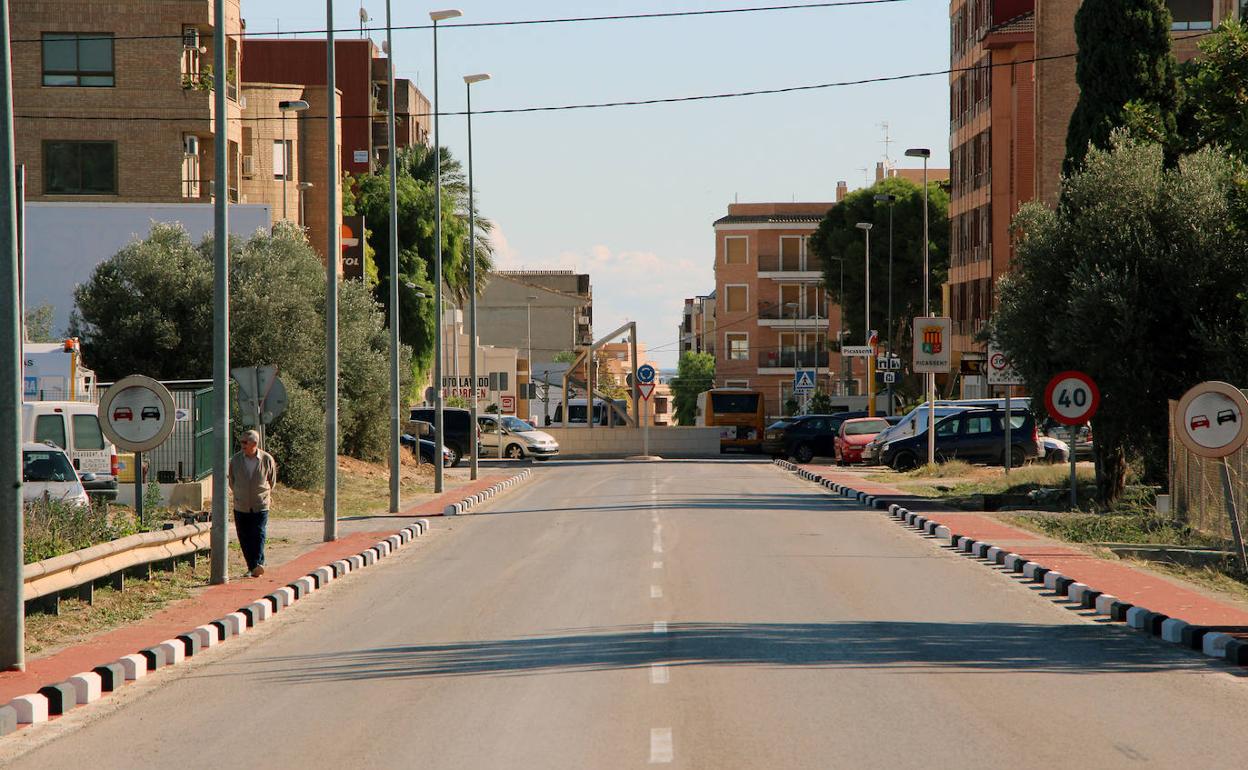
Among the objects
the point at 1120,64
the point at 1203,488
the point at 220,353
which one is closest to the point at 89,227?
the point at 220,353

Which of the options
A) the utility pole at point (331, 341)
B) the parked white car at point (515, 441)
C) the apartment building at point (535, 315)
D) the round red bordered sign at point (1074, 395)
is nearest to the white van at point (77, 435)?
the utility pole at point (331, 341)

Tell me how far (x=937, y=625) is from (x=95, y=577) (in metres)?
7.91

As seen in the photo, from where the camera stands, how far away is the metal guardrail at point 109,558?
43.0 feet

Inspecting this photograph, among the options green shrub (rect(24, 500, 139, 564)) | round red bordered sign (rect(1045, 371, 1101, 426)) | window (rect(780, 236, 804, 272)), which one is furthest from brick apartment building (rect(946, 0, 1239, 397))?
green shrub (rect(24, 500, 139, 564))

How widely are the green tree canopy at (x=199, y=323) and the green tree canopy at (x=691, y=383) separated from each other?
10471 cm

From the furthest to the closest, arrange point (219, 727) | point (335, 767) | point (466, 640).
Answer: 1. point (466, 640)
2. point (219, 727)
3. point (335, 767)

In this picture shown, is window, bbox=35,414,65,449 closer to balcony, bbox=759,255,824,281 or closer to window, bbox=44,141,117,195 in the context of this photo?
window, bbox=44,141,117,195

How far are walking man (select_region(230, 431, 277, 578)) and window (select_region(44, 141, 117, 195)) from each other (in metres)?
28.9

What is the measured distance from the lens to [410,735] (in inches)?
336

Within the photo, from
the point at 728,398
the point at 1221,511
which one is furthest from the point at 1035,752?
the point at 728,398

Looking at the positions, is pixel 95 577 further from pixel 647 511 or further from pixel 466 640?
pixel 647 511

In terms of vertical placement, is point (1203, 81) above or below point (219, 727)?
above

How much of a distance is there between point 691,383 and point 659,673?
137 meters

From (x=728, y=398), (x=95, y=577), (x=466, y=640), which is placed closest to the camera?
(x=466, y=640)
